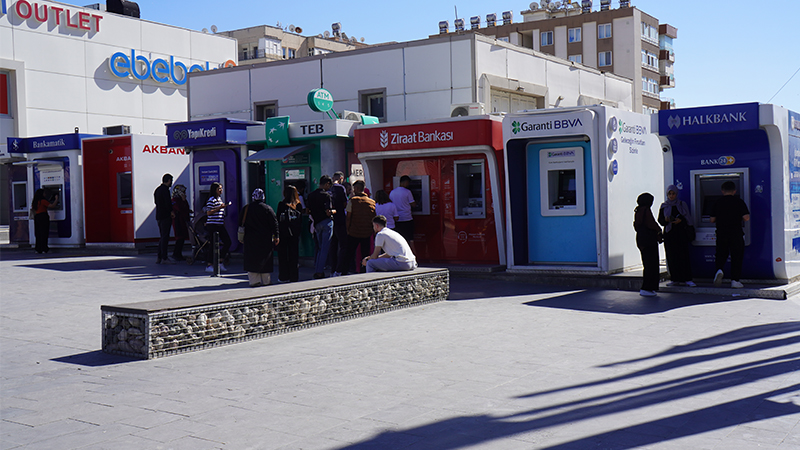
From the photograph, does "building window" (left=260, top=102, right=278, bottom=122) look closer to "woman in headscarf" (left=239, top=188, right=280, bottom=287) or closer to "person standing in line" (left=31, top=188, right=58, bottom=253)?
"person standing in line" (left=31, top=188, right=58, bottom=253)

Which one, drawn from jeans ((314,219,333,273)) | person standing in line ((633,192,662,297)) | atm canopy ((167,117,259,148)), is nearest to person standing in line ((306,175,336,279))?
jeans ((314,219,333,273))

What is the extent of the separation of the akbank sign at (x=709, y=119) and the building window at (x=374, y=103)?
9.49 m

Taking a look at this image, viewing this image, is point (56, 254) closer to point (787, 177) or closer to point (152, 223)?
→ point (152, 223)

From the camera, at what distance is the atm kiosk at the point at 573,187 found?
38.9 feet

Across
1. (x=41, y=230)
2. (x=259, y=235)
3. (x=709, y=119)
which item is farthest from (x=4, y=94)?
(x=709, y=119)

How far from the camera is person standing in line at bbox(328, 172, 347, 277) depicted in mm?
13023

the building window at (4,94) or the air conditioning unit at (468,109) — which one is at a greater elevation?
the building window at (4,94)

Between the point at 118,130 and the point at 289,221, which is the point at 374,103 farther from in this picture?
the point at 289,221

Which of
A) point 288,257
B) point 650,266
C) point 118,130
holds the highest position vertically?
point 118,130

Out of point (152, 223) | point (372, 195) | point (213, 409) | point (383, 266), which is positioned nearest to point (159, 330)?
point (213, 409)

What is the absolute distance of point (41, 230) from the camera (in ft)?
63.5

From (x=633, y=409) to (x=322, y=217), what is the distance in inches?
329

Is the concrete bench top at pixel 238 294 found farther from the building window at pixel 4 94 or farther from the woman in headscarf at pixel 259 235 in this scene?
the building window at pixel 4 94

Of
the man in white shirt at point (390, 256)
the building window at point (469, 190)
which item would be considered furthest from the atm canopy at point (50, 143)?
the man in white shirt at point (390, 256)
